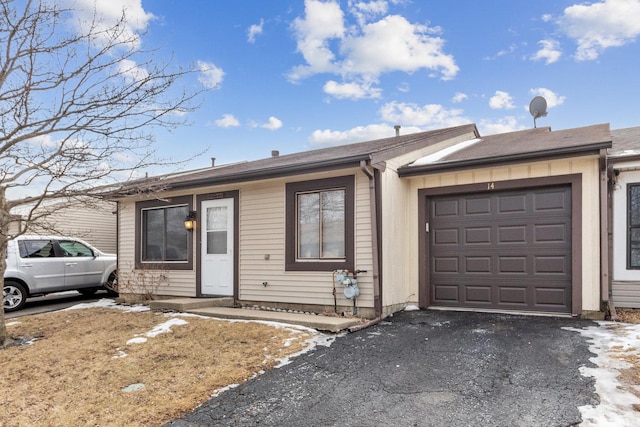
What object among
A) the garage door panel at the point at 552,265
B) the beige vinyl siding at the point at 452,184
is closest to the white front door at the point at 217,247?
the beige vinyl siding at the point at 452,184

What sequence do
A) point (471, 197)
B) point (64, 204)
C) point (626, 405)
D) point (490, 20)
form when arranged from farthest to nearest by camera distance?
point (490, 20)
point (471, 197)
point (64, 204)
point (626, 405)

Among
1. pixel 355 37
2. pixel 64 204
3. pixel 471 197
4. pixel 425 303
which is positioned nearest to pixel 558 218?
pixel 471 197

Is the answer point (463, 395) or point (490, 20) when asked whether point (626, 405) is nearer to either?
point (463, 395)

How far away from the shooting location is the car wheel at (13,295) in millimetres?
8750

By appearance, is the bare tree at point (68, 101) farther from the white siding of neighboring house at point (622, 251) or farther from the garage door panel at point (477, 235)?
the white siding of neighboring house at point (622, 251)

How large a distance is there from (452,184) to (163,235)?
6171 mm

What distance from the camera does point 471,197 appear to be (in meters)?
6.82

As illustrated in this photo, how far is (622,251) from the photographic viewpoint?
20.9 ft

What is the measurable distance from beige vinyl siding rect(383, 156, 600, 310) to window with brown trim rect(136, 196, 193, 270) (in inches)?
169

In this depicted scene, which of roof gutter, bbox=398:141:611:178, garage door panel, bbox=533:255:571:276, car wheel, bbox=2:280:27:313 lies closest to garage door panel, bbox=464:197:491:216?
roof gutter, bbox=398:141:611:178

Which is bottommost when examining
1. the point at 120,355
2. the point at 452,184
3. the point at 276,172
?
the point at 120,355

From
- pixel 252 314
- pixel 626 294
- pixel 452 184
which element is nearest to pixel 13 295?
pixel 252 314

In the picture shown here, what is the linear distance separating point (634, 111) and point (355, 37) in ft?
26.0

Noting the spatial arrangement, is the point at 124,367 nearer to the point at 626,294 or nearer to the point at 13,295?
the point at 13,295
